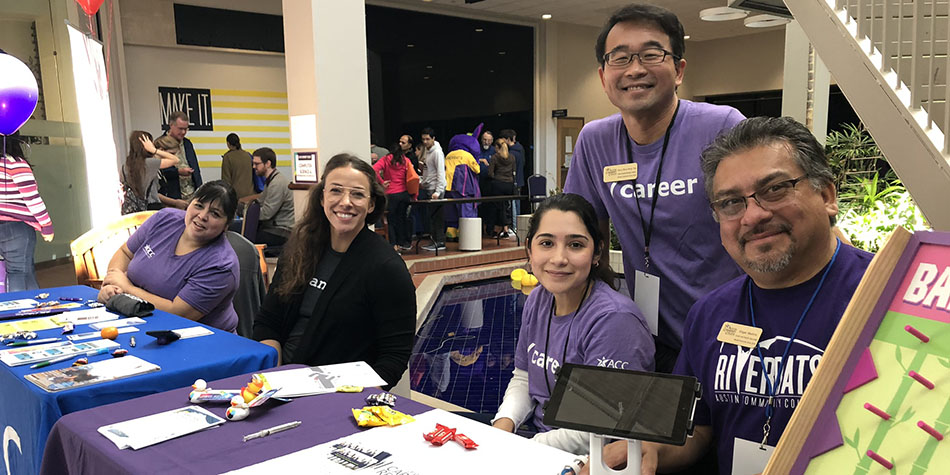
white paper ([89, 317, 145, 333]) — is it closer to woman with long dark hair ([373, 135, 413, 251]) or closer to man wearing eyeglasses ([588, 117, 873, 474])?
man wearing eyeglasses ([588, 117, 873, 474])

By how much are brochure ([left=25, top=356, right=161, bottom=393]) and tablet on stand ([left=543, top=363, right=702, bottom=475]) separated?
1500 mm

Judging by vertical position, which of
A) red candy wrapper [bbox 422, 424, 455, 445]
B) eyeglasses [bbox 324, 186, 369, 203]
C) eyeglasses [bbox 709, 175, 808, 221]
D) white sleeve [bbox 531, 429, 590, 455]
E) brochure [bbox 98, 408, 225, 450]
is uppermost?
eyeglasses [bbox 709, 175, 808, 221]

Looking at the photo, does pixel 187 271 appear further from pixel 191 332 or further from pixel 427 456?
pixel 427 456

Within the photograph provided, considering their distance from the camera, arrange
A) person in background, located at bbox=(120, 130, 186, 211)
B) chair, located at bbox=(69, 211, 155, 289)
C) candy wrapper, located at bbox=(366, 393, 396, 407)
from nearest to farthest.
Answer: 1. candy wrapper, located at bbox=(366, 393, 396, 407)
2. chair, located at bbox=(69, 211, 155, 289)
3. person in background, located at bbox=(120, 130, 186, 211)

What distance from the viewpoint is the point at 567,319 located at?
1.80 meters

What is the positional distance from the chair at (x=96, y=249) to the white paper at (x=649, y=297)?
3254 millimetres

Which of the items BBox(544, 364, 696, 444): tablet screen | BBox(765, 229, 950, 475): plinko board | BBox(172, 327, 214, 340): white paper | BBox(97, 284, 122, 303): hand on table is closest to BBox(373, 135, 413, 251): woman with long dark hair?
BBox(97, 284, 122, 303): hand on table

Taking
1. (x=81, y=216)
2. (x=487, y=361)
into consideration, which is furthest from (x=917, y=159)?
(x=81, y=216)

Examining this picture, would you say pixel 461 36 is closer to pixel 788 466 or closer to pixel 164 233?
pixel 164 233

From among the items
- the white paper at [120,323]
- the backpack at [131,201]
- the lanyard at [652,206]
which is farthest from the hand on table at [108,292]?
the backpack at [131,201]

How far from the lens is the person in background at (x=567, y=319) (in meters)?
1.67

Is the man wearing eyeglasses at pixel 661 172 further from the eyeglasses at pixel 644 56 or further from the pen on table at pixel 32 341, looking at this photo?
the pen on table at pixel 32 341

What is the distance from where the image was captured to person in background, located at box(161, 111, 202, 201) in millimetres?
6512

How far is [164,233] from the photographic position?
3.16 metres
